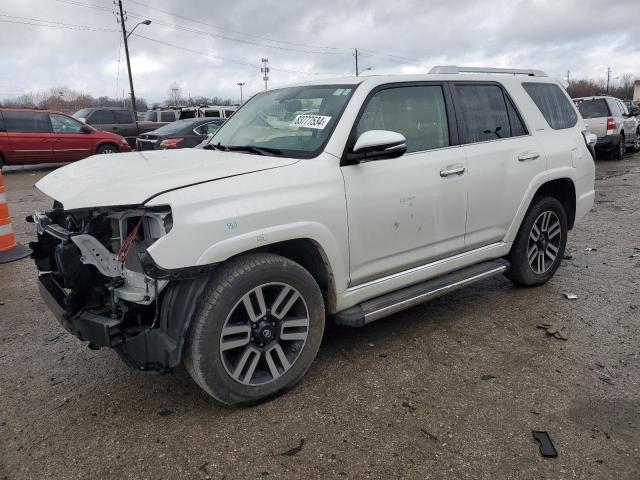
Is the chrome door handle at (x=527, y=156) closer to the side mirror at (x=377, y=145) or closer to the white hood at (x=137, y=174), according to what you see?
the side mirror at (x=377, y=145)

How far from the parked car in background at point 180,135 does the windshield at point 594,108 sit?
1075cm

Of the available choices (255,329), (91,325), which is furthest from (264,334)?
(91,325)

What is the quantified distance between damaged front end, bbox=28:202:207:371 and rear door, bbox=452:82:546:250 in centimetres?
231

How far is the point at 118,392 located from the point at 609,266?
16.5 ft

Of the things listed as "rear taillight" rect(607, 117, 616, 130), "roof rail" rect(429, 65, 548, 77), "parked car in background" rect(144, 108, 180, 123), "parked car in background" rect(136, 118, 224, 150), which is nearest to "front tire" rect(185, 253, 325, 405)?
"roof rail" rect(429, 65, 548, 77)

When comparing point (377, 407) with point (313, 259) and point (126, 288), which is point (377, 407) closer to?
point (313, 259)

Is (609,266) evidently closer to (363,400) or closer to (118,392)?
(363,400)

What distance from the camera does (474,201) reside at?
13.3 feet

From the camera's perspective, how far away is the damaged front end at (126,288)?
2.75 metres

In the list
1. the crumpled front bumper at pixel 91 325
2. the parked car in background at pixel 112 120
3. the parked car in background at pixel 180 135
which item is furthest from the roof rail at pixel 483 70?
the parked car in background at pixel 112 120

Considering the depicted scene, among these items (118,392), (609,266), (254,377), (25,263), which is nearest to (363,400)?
(254,377)

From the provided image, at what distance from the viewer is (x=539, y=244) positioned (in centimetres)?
491

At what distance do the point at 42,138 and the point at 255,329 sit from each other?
1377 cm

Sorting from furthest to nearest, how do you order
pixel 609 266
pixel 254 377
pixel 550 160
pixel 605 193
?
1. pixel 605 193
2. pixel 609 266
3. pixel 550 160
4. pixel 254 377
